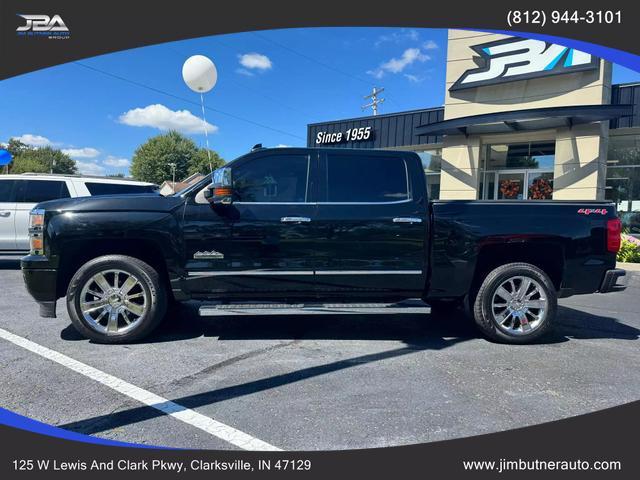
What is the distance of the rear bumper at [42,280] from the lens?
4.36 metres

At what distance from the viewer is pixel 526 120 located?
12.4 metres

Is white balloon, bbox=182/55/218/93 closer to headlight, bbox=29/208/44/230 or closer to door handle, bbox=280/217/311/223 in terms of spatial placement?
headlight, bbox=29/208/44/230

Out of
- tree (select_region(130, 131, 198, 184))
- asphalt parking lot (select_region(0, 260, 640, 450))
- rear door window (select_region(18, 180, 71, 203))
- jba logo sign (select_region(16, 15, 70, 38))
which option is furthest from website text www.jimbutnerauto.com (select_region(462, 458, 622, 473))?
tree (select_region(130, 131, 198, 184))

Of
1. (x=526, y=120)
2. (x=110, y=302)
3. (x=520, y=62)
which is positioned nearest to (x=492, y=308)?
(x=110, y=302)

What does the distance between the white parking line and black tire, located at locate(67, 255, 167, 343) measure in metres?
0.37

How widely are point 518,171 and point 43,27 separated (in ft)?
44.0

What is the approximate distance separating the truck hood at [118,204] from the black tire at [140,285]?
1.64ft

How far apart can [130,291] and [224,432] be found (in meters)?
2.33

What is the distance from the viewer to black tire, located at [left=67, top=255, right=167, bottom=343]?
439cm

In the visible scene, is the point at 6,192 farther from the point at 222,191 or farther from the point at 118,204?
the point at 222,191

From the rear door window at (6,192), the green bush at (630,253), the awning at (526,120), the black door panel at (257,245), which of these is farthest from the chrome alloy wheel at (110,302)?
the awning at (526,120)

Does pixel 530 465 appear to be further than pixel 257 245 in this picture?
No

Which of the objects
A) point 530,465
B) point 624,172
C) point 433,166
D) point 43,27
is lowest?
point 530,465

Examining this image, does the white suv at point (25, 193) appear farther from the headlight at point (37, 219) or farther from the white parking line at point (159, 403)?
the white parking line at point (159, 403)
